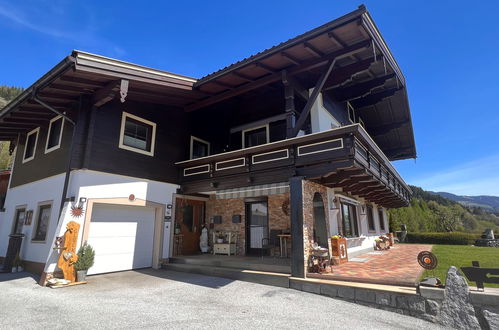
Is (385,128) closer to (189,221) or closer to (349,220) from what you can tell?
(349,220)

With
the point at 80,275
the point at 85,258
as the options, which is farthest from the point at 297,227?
the point at 80,275

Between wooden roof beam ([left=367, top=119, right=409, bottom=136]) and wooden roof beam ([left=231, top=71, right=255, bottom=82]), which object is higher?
wooden roof beam ([left=367, top=119, right=409, bottom=136])

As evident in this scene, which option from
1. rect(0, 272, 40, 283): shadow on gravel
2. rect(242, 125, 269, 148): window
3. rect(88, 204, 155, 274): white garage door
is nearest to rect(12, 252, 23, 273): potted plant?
rect(0, 272, 40, 283): shadow on gravel

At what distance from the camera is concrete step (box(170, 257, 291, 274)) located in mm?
8125

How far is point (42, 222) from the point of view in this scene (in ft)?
33.0

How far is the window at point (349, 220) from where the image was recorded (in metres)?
12.0

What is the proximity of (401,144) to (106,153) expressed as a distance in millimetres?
18006

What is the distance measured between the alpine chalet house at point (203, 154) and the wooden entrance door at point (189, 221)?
0.05m

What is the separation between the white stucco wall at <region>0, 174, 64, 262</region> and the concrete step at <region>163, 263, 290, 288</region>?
4232 millimetres

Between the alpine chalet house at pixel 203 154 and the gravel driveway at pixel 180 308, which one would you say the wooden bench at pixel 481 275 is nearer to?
the gravel driveway at pixel 180 308

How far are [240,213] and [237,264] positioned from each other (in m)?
3.22

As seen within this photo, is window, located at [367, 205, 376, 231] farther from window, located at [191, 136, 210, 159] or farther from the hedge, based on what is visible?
the hedge

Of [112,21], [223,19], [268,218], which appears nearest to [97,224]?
[268,218]

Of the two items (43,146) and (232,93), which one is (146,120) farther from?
(43,146)
